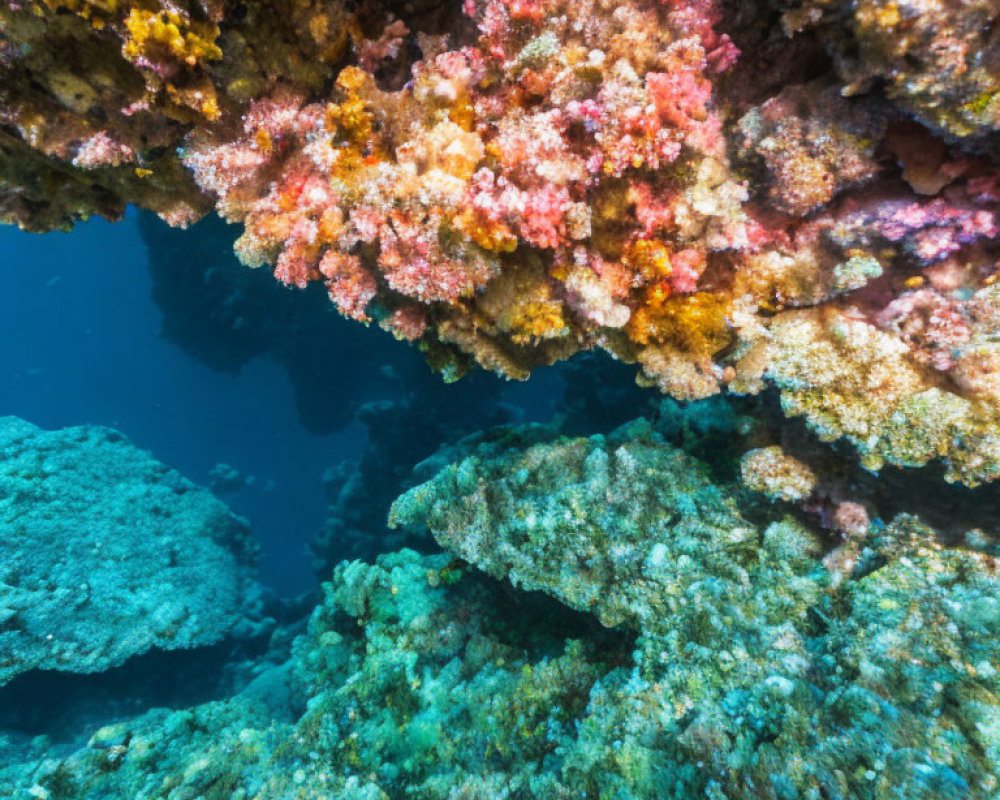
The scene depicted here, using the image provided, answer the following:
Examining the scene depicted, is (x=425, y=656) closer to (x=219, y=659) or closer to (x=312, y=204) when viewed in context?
(x=312, y=204)

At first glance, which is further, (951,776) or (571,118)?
(571,118)

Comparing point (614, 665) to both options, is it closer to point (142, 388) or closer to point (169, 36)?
point (169, 36)

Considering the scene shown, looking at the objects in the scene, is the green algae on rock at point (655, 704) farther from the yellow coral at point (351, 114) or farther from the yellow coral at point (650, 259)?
the yellow coral at point (351, 114)

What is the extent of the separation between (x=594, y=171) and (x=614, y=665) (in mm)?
3337

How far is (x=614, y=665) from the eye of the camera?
3914 mm

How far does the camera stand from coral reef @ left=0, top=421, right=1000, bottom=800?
8.77 feet

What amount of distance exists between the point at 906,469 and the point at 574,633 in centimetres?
273

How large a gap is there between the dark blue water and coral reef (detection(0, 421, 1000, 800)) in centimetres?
2535

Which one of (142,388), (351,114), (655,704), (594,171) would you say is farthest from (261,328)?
(142,388)

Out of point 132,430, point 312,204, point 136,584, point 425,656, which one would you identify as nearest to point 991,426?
point 312,204

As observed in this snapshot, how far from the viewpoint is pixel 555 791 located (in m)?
3.23

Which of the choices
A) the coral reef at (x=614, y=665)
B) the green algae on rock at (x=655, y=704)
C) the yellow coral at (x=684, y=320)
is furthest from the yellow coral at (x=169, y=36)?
the green algae on rock at (x=655, y=704)

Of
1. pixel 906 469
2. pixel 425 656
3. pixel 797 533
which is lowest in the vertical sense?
pixel 425 656

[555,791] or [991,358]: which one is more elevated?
[991,358]
